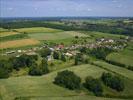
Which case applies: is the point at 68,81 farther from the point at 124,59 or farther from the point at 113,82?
the point at 124,59

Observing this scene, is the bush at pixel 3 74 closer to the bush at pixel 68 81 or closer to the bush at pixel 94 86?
the bush at pixel 68 81

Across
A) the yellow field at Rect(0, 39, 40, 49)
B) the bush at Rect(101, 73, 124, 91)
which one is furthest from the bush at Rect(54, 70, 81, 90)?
the yellow field at Rect(0, 39, 40, 49)

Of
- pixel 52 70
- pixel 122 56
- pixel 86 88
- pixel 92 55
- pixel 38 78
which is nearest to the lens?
pixel 86 88

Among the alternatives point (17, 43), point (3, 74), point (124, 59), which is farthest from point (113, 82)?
point (17, 43)

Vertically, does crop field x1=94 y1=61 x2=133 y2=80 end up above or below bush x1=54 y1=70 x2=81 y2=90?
below

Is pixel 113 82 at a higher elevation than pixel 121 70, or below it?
higher

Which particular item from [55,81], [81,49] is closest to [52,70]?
[55,81]

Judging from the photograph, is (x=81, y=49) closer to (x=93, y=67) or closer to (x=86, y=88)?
(x=93, y=67)

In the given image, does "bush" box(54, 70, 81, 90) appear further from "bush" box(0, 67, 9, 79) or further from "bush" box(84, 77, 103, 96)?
"bush" box(0, 67, 9, 79)

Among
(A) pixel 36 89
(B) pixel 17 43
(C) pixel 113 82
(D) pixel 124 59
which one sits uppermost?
(C) pixel 113 82
